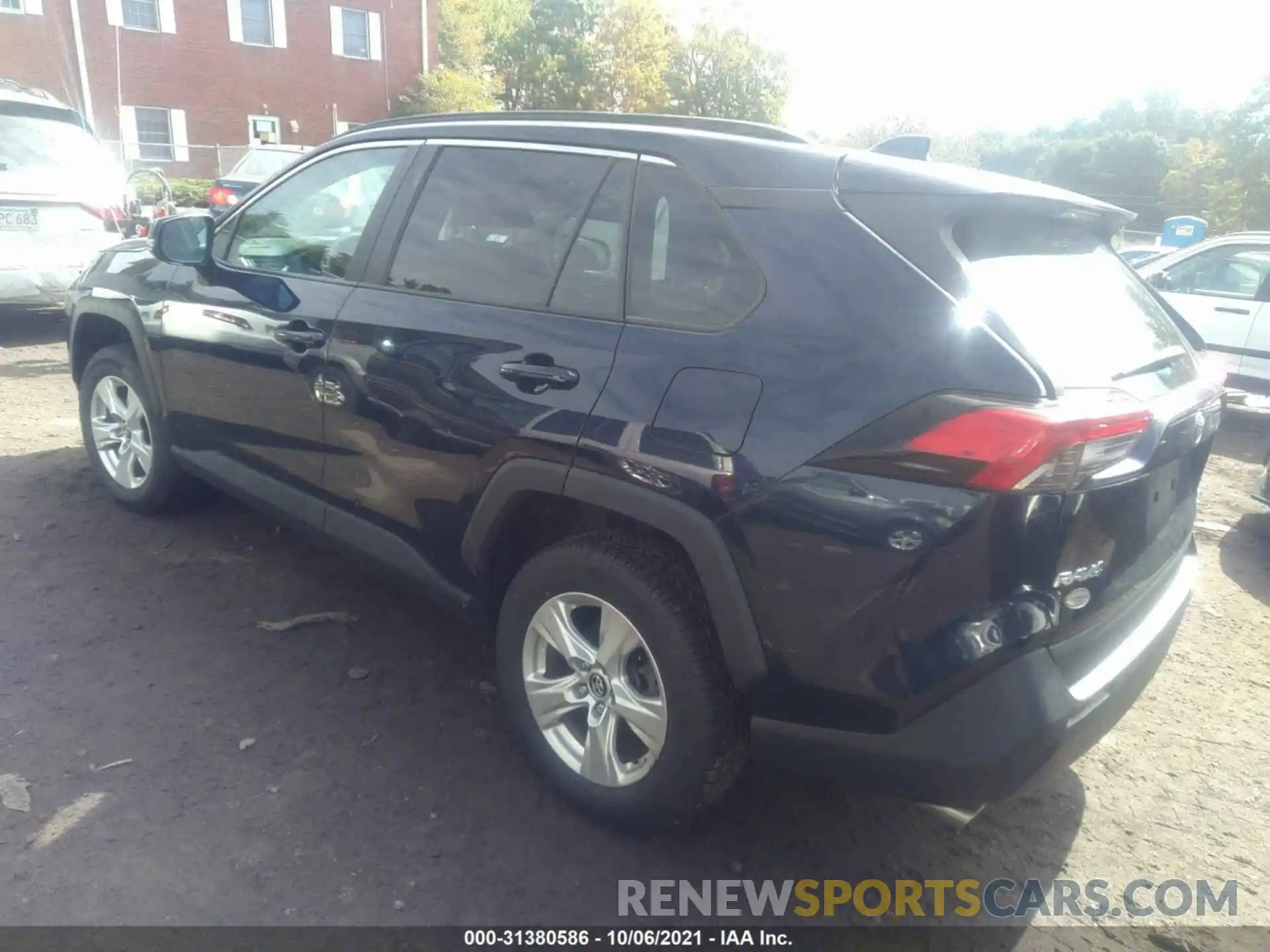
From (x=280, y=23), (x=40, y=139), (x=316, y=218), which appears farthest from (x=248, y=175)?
(x=280, y=23)

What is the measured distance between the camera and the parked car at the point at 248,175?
1290 centimetres

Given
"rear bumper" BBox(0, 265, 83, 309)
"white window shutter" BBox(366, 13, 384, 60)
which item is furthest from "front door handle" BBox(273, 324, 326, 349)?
"white window shutter" BBox(366, 13, 384, 60)

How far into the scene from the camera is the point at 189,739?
299cm

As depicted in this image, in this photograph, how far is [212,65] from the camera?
27234 mm

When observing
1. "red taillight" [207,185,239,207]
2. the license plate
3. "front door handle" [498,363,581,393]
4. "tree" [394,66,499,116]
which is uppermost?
"tree" [394,66,499,116]

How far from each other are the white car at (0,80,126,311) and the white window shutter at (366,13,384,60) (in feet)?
81.2

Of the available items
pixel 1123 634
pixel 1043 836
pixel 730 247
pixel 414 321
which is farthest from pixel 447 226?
pixel 1043 836

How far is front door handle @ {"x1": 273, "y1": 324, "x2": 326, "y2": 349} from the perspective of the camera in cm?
328

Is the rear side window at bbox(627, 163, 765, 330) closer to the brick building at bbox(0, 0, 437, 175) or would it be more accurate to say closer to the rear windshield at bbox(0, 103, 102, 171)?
the rear windshield at bbox(0, 103, 102, 171)

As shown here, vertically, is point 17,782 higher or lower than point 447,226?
lower

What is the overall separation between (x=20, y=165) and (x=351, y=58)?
25.0 m

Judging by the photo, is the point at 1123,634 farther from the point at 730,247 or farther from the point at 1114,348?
the point at 730,247

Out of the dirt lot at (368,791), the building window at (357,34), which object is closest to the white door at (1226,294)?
the dirt lot at (368,791)

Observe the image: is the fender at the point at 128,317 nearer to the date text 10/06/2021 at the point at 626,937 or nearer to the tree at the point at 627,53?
the date text 10/06/2021 at the point at 626,937
